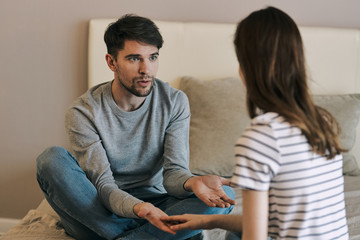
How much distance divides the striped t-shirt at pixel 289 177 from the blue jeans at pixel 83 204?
555 mm

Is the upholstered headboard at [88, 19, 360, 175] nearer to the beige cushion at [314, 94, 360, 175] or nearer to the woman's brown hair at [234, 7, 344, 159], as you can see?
the beige cushion at [314, 94, 360, 175]

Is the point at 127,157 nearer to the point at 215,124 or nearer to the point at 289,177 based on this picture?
the point at 215,124

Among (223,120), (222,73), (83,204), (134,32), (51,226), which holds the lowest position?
(51,226)

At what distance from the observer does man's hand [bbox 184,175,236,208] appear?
164cm

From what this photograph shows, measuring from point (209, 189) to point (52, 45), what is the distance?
135 centimetres

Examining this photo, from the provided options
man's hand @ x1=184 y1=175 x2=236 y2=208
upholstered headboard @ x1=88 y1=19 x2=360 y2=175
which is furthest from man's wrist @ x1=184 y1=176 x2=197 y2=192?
upholstered headboard @ x1=88 y1=19 x2=360 y2=175

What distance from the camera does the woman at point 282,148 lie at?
108cm

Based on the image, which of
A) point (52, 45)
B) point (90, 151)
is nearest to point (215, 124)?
point (90, 151)

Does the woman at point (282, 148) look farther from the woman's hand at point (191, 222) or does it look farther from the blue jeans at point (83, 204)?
the blue jeans at point (83, 204)

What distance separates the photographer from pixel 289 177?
1.10m

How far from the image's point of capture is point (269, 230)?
121 cm

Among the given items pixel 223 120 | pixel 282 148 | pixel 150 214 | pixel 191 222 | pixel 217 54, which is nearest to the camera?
pixel 282 148

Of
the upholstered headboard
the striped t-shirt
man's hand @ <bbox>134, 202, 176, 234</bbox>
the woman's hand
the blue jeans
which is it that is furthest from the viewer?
the upholstered headboard

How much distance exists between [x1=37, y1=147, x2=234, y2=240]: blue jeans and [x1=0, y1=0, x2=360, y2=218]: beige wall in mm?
1019
